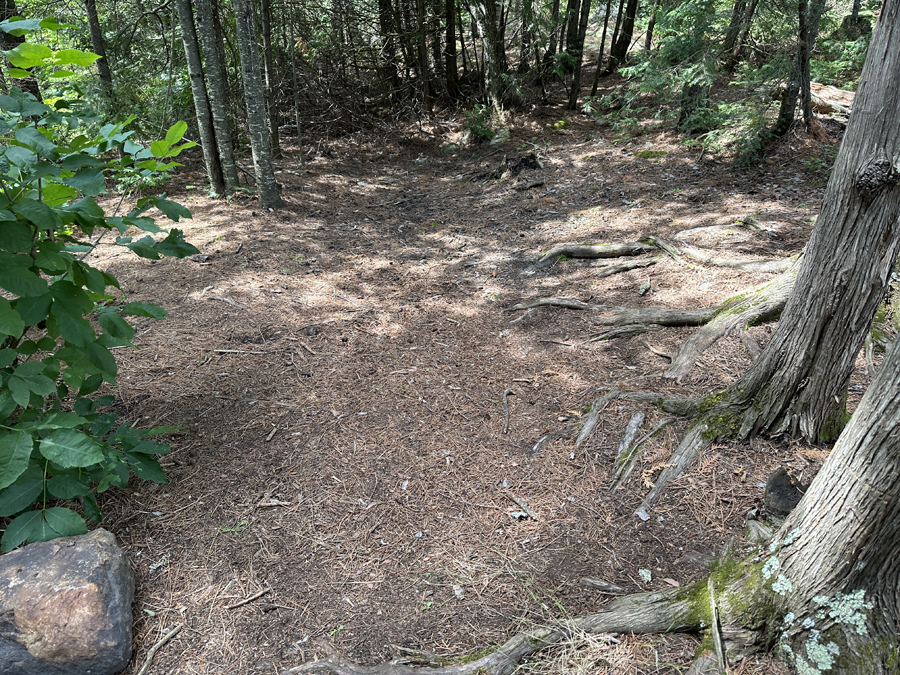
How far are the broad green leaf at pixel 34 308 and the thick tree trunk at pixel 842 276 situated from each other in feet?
12.2

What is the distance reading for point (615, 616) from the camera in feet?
8.01

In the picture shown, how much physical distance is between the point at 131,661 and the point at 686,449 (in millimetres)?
3125

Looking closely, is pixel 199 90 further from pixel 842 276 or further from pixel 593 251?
pixel 842 276

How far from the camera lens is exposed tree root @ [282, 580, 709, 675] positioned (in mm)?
2344

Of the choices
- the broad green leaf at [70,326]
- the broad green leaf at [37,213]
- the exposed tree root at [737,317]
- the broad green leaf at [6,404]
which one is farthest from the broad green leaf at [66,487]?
the exposed tree root at [737,317]

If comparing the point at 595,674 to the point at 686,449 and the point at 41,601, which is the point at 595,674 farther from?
the point at 41,601

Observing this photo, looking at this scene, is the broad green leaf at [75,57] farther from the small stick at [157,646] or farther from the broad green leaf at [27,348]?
the small stick at [157,646]

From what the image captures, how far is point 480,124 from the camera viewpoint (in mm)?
11930

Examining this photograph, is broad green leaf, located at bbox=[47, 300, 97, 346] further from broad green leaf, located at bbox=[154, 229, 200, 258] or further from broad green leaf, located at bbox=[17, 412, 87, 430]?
broad green leaf, located at bbox=[154, 229, 200, 258]

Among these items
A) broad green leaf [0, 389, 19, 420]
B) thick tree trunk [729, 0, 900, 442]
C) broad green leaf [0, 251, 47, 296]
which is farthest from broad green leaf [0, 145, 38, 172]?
thick tree trunk [729, 0, 900, 442]

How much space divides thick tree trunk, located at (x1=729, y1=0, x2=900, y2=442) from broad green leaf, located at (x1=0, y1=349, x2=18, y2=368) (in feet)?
12.7

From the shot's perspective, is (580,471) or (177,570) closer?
(177,570)

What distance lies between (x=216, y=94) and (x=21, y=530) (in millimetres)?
7304

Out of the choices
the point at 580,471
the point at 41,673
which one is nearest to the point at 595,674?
the point at 580,471
